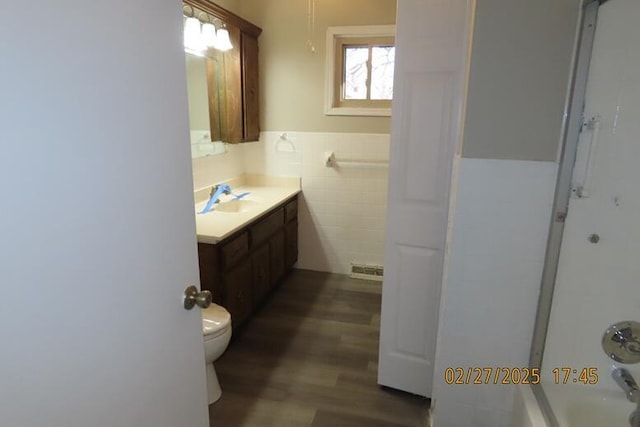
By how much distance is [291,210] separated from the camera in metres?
3.38

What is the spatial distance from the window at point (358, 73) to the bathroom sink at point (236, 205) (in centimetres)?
103

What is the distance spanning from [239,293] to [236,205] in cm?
80

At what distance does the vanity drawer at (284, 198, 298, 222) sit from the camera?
325cm

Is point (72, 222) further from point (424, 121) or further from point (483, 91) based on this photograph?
point (424, 121)

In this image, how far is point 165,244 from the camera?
0.95m

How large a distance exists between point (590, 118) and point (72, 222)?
148 cm

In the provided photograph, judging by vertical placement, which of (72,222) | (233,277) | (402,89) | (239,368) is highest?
(402,89)

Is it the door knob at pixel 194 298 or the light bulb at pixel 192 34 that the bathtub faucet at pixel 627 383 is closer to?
the door knob at pixel 194 298

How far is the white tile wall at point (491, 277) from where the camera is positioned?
1.41m

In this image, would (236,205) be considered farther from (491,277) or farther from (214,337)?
(491,277)

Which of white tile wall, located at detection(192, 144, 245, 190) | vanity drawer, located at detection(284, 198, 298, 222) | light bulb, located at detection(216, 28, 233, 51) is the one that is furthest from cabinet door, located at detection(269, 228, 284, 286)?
light bulb, located at detection(216, 28, 233, 51)

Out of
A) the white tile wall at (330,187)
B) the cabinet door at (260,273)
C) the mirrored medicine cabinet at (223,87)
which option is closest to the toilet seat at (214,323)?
the cabinet door at (260,273)

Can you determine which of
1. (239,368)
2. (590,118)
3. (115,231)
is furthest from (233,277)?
(590,118)

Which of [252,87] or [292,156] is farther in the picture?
[292,156]
